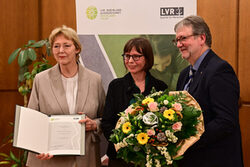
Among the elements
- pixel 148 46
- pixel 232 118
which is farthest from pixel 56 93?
pixel 232 118

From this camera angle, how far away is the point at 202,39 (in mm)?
2389

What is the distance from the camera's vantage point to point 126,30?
3.70m

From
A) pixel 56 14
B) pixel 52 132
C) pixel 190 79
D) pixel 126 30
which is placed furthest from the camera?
pixel 56 14

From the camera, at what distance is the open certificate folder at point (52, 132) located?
2.61 metres

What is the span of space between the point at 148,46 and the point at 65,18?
1599 mm

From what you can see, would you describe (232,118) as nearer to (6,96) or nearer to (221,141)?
(221,141)

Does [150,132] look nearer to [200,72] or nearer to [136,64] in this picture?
[200,72]

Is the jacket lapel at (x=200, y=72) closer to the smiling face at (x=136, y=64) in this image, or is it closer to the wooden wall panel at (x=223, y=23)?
the smiling face at (x=136, y=64)

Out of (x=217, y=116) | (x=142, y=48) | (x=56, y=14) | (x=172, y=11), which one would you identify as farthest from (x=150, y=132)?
(x=56, y=14)

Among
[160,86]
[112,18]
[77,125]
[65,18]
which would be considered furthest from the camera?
[65,18]

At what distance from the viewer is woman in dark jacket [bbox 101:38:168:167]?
9.35 feet

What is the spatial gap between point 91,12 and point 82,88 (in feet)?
3.85

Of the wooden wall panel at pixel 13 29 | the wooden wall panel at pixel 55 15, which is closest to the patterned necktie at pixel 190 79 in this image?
the wooden wall panel at pixel 55 15

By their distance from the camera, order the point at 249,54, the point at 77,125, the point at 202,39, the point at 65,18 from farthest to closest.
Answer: the point at 65,18, the point at 249,54, the point at 77,125, the point at 202,39
